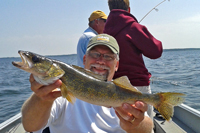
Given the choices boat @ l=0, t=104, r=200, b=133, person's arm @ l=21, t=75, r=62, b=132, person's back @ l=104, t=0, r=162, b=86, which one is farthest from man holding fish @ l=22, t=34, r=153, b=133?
boat @ l=0, t=104, r=200, b=133

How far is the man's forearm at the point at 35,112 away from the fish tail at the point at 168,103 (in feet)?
5.31

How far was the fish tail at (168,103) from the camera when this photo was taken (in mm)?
2566

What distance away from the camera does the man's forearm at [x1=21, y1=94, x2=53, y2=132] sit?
98.0 inches

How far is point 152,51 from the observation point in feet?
12.1

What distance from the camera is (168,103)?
2.60 m

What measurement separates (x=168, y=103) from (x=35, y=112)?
194cm

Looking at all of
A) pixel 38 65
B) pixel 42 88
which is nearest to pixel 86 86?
pixel 42 88

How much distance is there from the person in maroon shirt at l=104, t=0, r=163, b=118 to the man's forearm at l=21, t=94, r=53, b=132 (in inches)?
73.9

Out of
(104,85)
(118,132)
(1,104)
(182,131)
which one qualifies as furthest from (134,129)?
(1,104)

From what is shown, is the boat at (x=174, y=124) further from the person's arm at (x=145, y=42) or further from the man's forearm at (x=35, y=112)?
the man's forearm at (x=35, y=112)

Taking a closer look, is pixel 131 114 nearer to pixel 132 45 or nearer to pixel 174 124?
pixel 132 45

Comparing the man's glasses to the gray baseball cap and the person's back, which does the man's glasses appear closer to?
the gray baseball cap

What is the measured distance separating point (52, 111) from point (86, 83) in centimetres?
83

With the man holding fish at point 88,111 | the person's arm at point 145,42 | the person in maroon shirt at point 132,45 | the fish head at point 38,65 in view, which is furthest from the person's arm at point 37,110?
the person's arm at point 145,42
